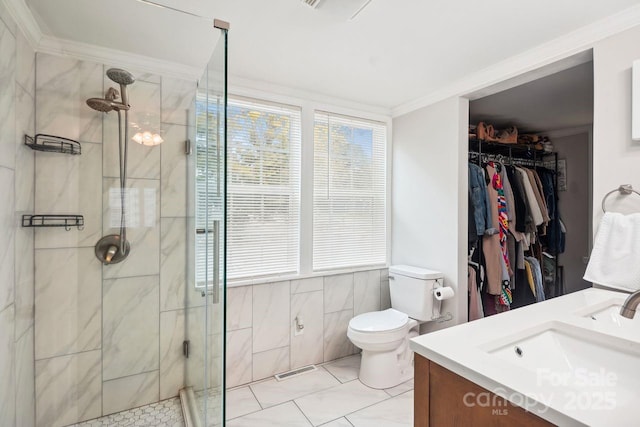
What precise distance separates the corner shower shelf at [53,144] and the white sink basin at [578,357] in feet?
7.30

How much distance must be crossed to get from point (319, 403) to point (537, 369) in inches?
60.1

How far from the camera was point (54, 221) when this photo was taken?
69.7 inches

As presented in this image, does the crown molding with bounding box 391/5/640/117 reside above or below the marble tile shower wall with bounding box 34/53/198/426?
above

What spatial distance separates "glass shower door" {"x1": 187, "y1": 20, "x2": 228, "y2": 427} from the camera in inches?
55.6

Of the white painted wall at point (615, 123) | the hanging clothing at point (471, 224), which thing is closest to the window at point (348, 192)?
the hanging clothing at point (471, 224)

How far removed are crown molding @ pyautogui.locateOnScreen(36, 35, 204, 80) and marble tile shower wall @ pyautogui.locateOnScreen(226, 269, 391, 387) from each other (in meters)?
1.54

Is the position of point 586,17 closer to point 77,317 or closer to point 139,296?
point 139,296

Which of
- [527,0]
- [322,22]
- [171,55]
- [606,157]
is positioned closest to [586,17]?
[527,0]

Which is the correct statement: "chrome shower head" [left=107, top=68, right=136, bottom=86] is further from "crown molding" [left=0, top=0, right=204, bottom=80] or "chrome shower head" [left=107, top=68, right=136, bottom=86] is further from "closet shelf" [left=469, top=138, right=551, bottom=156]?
"closet shelf" [left=469, top=138, right=551, bottom=156]

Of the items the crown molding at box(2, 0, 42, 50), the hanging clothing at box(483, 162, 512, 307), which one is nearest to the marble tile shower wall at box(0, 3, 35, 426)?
the crown molding at box(2, 0, 42, 50)

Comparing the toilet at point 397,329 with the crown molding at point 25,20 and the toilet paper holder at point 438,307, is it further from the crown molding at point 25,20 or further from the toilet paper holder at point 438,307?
the crown molding at point 25,20

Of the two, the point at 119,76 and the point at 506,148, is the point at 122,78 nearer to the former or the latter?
the point at 119,76

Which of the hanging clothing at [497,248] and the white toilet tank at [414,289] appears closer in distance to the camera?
the white toilet tank at [414,289]

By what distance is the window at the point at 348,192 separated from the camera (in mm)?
2668
